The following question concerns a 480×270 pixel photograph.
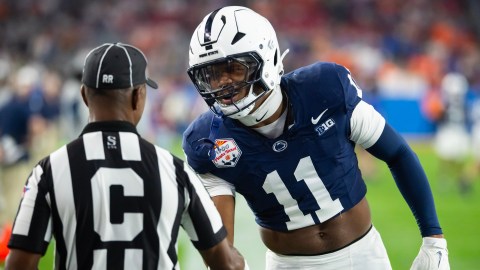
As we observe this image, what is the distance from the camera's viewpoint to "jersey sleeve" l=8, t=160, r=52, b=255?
9.14 ft

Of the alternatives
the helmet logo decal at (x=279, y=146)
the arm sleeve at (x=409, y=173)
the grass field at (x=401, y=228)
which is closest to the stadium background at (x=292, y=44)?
the grass field at (x=401, y=228)

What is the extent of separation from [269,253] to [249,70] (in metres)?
0.85

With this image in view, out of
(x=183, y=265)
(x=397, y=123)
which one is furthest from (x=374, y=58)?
(x=183, y=265)

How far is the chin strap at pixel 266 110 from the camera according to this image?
367 cm

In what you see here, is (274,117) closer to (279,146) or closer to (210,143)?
(279,146)

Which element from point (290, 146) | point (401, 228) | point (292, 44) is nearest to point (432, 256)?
point (290, 146)

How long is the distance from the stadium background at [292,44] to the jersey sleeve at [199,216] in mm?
10301

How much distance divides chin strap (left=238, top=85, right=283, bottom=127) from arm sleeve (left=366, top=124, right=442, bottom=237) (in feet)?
1.52

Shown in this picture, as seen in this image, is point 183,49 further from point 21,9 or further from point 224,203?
point 224,203

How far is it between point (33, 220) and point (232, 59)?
120 centimetres

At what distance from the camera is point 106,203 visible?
2.83 metres

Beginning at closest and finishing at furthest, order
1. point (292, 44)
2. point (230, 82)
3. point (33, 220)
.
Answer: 1. point (33, 220)
2. point (230, 82)
3. point (292, 44)

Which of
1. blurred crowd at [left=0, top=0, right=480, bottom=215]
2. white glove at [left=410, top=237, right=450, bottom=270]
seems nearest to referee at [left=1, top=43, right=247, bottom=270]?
white glove at [left=410, top=237, right=450, bottom=270]

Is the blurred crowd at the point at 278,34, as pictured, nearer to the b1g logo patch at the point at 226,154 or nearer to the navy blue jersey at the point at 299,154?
the navy blue jersey at the point at 299,154
